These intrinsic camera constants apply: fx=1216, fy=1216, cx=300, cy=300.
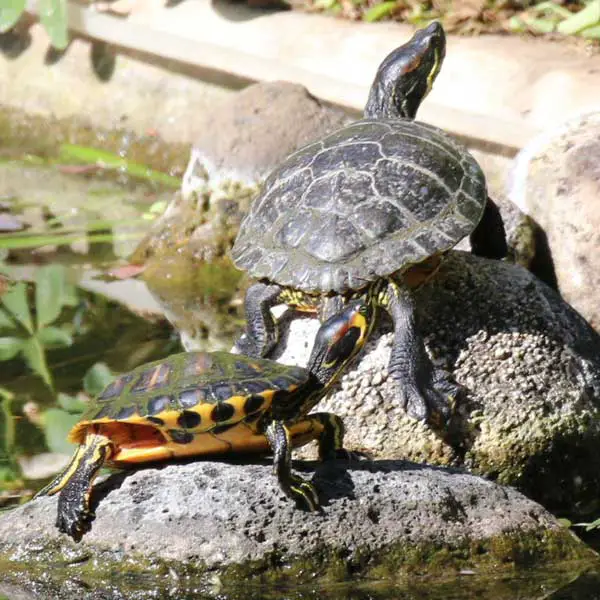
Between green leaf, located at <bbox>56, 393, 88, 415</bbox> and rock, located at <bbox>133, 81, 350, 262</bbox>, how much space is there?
2.22 metres

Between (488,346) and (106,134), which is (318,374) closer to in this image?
(488,346)

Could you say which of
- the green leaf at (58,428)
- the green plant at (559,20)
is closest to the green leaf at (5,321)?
the green leaf at (58,428)

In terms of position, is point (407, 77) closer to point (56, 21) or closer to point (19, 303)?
point (19, 303)

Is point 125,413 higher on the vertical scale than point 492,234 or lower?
lower

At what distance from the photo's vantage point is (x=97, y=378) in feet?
19.4

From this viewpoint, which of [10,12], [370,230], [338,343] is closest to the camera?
[338,343]

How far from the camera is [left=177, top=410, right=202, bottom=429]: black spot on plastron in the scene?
4.02 m

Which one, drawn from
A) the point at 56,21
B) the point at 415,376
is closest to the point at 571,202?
the point at 415,376

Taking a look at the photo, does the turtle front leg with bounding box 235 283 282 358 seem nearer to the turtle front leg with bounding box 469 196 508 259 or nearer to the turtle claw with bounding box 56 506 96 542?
the turtle front leg with bounding box 469 196 508 259

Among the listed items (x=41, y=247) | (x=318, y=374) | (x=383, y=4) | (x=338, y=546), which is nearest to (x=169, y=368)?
(x=318, y=374)

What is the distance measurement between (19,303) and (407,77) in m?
2.67

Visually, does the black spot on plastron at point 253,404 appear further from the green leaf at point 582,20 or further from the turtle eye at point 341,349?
the green leaf at point 582,20

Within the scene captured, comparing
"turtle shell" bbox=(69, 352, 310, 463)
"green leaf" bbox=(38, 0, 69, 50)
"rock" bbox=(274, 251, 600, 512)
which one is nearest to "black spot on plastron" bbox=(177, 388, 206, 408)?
"turtle shell" bbox=(69, 352, 310, 463)

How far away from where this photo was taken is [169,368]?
420cm
